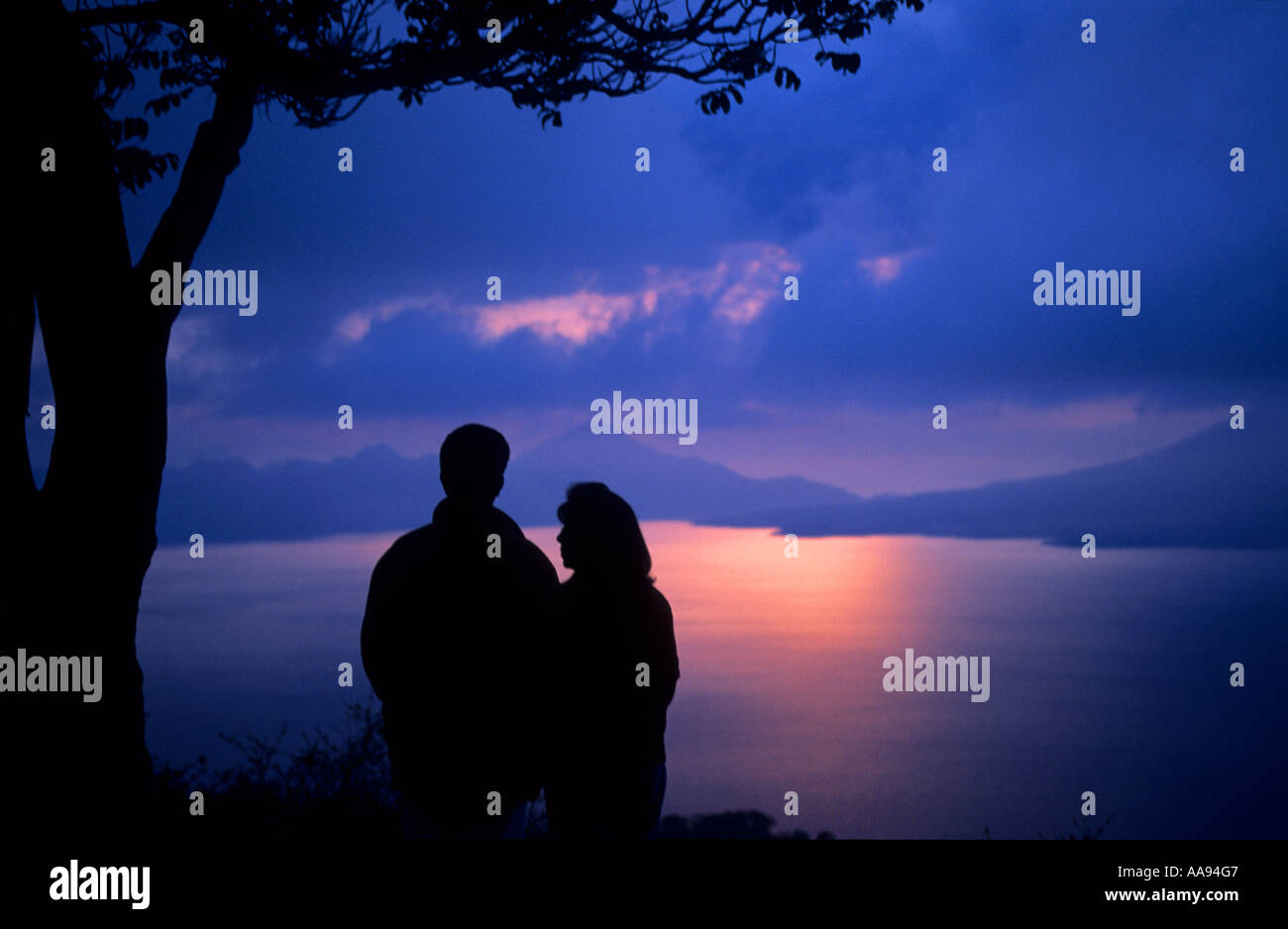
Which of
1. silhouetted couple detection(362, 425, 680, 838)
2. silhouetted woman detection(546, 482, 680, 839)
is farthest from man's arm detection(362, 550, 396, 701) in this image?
silhouetted woman detection(546, 482, 680, 839)

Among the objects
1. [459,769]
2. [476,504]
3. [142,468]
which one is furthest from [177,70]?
[459,769]

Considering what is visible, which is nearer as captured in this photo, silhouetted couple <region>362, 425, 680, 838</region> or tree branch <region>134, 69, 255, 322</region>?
silhouetted couple <region>362, 425, 680, 838</region>

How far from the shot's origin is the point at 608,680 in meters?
4.40

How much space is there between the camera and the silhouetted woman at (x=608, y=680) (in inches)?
173

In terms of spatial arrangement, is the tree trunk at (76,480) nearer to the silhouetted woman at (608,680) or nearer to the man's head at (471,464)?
the man's head at (471,464)

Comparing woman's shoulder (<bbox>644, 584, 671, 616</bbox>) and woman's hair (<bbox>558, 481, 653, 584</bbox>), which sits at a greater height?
woman's hair (<bbox>558, 481, 653, 584</bbox>)

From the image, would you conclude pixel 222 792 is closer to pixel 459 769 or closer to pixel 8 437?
pixel 8 437

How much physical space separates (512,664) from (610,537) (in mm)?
738

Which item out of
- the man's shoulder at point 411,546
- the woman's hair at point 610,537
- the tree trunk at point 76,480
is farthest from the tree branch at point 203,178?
the woman's hair at point 610,537

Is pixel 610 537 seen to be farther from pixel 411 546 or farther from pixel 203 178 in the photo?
pixel 203 178

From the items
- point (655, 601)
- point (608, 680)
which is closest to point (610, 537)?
point (655, 601)

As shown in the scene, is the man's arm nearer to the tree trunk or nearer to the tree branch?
the tree trunk

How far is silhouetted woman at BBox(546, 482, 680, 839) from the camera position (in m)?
4.40
